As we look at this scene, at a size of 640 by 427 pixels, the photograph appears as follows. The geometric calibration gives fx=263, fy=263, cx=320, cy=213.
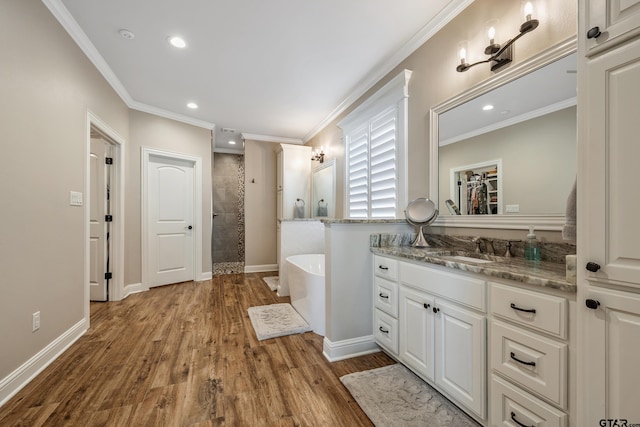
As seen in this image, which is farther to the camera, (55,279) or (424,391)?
(55,279)

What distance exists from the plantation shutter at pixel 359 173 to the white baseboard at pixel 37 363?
301 cm

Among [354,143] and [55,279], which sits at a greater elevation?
[354,143]

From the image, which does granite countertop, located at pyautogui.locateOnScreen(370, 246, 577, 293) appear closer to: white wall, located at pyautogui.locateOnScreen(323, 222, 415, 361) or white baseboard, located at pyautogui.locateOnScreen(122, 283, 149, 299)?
white wall, located at pyautogui.locateOnScreen(323, 222, 415, 361)

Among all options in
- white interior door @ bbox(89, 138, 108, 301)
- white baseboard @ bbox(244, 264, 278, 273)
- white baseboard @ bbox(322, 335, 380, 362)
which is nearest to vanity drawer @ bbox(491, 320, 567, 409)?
white baseboard @ bbox(322, 335, 380, 362)

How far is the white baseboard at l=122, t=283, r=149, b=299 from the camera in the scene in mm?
3592

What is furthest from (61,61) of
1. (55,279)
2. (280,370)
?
(280,370)

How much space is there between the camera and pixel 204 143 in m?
4.52

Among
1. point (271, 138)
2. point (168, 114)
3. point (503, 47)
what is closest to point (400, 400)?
point (503, 47)

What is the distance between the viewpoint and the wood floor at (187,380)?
1448 millimetres

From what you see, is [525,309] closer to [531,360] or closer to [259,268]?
[531,360]

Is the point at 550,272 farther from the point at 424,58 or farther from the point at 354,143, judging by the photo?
the point at 354,143

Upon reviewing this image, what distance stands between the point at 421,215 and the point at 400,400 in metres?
1.27

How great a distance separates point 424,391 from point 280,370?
38.1 inches

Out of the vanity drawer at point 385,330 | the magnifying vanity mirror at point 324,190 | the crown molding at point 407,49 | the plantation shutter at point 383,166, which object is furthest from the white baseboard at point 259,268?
the vanity drawer at point 385,330
